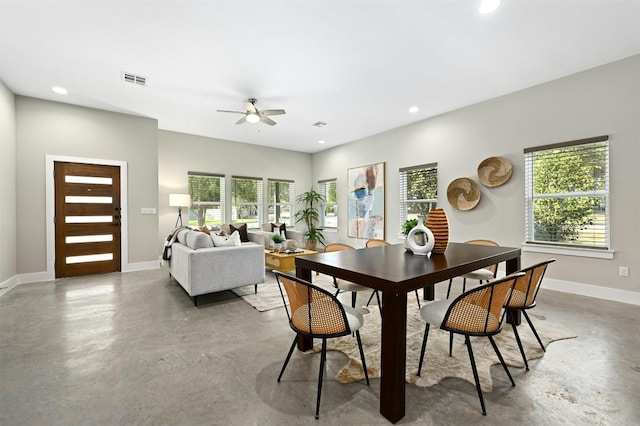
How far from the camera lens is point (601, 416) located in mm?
1502

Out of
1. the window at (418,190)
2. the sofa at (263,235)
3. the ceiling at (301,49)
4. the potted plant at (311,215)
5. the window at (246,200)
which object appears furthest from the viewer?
the potted plant at (311,215)

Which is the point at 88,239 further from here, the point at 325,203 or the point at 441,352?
the point at 441,352

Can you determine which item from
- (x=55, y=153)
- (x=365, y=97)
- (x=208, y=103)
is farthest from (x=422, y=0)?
(x=55, y=153)

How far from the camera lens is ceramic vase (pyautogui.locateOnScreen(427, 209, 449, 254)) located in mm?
2301

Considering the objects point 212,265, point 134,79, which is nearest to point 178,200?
point 134,79

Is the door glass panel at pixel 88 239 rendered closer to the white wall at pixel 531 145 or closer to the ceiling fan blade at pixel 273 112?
the ceiling fan blade at pixel 273 112

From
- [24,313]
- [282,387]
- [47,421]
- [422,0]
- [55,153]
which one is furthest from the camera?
Answer: [55,153]

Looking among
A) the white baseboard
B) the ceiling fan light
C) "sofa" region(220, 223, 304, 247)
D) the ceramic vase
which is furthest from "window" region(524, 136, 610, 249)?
"sofa" region(220, 223, 304, 247)

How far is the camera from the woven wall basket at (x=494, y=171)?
423cm

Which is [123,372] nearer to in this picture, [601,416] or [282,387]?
[282,387]

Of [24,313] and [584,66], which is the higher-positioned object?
[584,66]

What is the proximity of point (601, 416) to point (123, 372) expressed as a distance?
293 cm

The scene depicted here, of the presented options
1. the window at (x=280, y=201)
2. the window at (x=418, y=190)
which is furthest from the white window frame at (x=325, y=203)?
the window at (x=418, y=190)

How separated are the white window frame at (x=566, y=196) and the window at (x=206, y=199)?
602 centimetres
